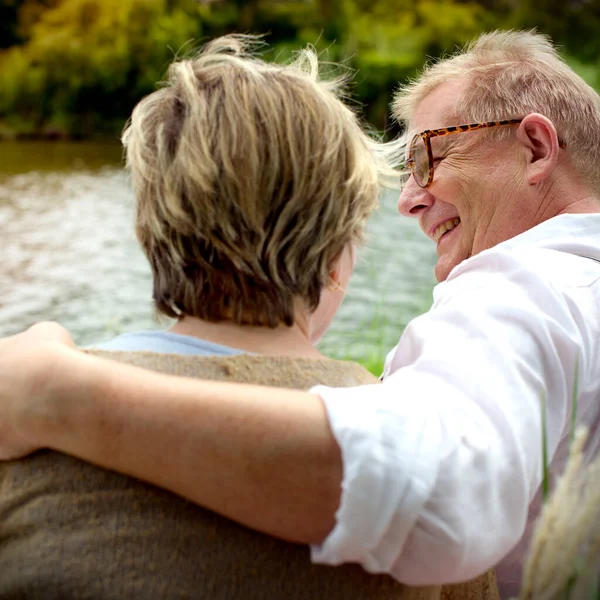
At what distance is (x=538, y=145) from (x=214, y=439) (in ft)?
4.24

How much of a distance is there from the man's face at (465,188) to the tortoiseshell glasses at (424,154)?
1 centimetres

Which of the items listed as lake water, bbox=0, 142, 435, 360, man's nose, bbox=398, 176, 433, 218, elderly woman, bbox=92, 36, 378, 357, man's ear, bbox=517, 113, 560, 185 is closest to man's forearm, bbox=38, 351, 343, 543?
elderly woman, bbox=92, 36, 378, 357

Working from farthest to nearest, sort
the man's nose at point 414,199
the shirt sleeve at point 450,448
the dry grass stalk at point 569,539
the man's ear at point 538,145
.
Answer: the man's nose at point 414,199
the man's ear at point 538,145
the shirt sleeve at point 450,448
the dry grass stalk at point 569,539

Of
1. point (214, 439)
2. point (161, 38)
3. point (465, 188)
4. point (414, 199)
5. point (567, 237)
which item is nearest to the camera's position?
point (214, 439)

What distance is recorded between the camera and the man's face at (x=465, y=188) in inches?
76.4

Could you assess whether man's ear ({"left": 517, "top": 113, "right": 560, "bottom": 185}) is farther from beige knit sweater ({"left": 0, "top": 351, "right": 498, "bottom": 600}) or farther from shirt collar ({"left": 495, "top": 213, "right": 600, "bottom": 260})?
beige knit sweater ({"left": 0, "top": 351, "right": 498, "bottom": 600})

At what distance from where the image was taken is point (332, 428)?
0.91 meters

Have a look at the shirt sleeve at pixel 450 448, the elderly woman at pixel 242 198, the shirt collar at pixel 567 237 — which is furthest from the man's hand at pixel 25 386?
the shirt collar at pixel 567 237

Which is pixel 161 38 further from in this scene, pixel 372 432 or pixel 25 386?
pixel 372 432

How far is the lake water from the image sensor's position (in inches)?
379

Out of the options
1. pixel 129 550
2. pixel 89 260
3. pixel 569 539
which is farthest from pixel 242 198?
pixel 89 260

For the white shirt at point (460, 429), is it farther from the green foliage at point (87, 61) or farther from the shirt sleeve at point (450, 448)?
the green foliage at point (87, 61)

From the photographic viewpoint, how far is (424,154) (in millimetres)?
2125

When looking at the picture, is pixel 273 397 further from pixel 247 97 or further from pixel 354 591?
pixel 247 97
